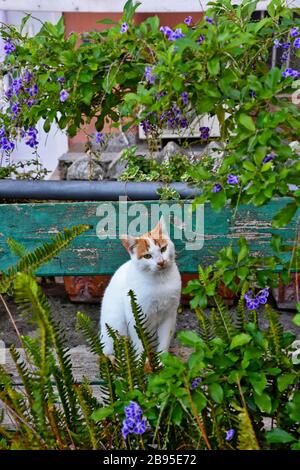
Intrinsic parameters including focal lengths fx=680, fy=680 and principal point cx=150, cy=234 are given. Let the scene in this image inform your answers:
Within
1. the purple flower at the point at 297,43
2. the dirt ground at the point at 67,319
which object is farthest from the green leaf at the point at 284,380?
the dirt ground at the point at 67,319

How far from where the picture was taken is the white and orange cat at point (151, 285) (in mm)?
2156

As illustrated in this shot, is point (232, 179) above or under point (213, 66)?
under

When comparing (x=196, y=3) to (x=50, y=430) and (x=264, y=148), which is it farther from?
(x=50, y=430)

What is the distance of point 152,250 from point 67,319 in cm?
92

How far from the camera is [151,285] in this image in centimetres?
218

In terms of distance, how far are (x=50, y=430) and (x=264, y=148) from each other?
91 cm

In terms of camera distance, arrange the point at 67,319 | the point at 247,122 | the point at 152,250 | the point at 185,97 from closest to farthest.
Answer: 1. the point at 247,122
2. the point at 185,97
3. the point at 152,250
4. the point at 67,319

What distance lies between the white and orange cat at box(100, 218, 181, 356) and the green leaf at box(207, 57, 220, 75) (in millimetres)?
741

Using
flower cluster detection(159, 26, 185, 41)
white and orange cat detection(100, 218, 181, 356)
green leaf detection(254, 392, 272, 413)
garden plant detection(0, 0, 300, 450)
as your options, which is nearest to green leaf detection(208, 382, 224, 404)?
garden plant detection(0, 0, 300, 450)

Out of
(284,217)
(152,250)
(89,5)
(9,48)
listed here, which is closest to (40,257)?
(152,250)

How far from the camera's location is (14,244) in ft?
6.04

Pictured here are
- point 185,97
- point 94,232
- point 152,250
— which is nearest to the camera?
point 185,97

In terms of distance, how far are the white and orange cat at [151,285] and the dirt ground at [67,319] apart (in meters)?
0.53

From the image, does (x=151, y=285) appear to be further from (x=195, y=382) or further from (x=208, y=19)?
(x=208, y=19)
